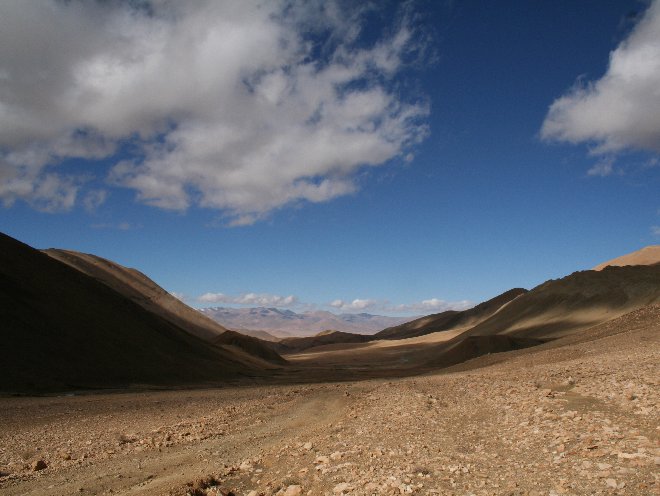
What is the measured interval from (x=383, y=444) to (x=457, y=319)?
12935cm

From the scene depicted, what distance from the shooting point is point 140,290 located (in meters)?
97.6

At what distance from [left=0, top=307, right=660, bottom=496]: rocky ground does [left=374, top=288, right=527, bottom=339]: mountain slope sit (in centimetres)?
10446

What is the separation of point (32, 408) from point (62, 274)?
90.2 feet

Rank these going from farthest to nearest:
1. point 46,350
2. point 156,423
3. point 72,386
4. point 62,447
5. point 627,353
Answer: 1. point 46,350
2. point 72,386
3. point 627,353
4. point 156,423
5. point 62,447

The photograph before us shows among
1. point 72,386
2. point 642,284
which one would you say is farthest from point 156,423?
point 642,284

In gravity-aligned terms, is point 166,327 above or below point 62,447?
above

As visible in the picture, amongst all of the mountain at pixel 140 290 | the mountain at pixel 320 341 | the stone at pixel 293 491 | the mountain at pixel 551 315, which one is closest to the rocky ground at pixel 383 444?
the stone at pixel 293 491

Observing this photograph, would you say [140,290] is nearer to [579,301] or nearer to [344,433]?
[579,301]

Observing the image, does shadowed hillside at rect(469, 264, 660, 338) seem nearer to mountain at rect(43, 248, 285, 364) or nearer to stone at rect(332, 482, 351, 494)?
mountain at rect(43, 248, 285, 364)

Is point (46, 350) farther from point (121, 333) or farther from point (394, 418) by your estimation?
point (394, 418)

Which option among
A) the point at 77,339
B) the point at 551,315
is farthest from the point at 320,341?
the point at 77,339

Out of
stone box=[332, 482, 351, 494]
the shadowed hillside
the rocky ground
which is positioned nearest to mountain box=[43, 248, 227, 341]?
the shadowed hillside

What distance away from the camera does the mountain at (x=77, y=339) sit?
Result: 27969 millimetres

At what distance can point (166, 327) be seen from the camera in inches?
1850
